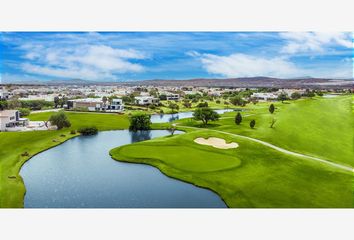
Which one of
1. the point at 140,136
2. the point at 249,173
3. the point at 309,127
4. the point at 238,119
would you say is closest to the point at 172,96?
the point at 140,136

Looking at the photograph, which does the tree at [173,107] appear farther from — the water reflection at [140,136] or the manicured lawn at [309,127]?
the manicured lawn at [309,127]

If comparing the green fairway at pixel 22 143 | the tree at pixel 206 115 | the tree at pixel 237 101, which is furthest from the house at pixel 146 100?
the tree at pixel 237 101

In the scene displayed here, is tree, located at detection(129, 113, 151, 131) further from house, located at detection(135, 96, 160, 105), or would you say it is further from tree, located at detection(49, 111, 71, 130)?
house, located at detection(135, 96, 160, 105)

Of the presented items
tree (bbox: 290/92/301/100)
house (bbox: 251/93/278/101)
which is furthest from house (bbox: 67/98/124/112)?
tree (bbox: 290/92/301/100)

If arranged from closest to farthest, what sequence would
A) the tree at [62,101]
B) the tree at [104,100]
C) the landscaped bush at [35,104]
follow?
the landscaped bush at [35,104] → the tree at [62,101] → the tree at [104,100]

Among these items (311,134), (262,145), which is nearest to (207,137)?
(262,145)

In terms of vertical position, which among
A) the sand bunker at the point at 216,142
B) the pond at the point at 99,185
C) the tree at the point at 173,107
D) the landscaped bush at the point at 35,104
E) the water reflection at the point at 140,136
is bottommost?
the pond at the point at 99,185
